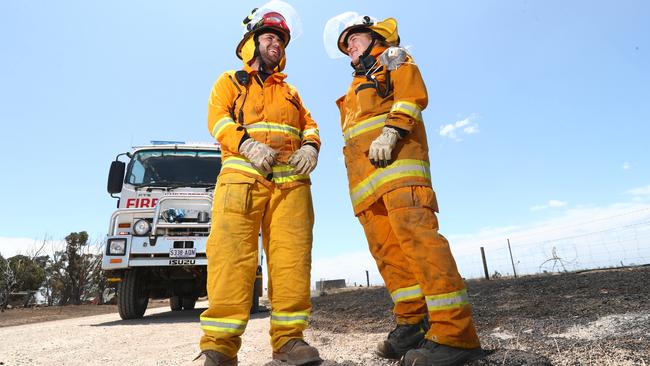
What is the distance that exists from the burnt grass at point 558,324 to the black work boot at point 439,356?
68mm

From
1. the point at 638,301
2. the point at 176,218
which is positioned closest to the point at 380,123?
the point at 638,301

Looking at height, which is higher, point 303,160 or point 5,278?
point 5,278

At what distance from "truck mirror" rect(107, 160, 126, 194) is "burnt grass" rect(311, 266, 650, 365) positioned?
3.53 m

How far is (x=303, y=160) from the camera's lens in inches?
88.5

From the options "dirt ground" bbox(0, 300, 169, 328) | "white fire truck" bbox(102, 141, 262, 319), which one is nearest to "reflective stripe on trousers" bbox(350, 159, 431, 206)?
"white fire truck" bbox(102, 141, 262, 319)

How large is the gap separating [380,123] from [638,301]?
2979 millimetres

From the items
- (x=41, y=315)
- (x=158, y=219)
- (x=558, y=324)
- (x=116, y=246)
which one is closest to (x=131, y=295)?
(x=116, y=246)

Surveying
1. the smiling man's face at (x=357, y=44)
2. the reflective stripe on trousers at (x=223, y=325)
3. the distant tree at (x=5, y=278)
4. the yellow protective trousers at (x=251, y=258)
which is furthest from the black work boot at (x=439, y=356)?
the distant tree at (x=5, y=278)

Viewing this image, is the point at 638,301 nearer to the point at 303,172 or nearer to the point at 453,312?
the point at 453,312

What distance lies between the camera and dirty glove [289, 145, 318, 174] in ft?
7.38

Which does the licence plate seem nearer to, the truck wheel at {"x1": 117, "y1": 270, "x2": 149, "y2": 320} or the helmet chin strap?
the truck wheel at {"x1": 117, "y1": 270, "x2": 149, "y2": 320}

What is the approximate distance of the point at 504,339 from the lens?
2.50 metres

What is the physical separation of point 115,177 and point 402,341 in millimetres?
5098

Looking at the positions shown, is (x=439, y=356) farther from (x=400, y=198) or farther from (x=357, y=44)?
(x=357, y=44)
